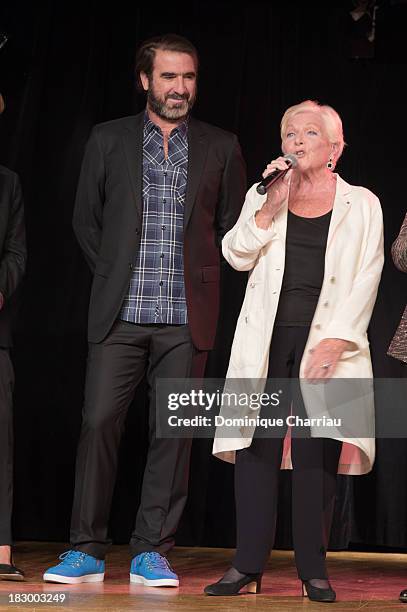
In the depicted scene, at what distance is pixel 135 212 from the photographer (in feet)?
12.9

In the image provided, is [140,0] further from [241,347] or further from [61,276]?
[241,347]

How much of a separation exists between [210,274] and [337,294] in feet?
2.19

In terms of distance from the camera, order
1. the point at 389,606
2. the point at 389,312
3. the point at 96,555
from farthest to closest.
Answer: the point at 389,312
the point at 96,555
the point at 389,606

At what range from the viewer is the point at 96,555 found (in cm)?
381

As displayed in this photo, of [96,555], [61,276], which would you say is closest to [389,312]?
[61,276]

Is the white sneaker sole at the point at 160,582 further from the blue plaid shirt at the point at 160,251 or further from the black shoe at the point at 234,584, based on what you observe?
the blue plaid shirt at the point at 160,251

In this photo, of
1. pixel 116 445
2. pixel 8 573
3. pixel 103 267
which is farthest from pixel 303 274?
pixel 8 573

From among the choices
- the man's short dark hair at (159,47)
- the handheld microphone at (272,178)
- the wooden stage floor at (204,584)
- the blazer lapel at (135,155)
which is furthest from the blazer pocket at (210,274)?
the wooden stage floor at (204,584)

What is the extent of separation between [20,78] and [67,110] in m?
0.28

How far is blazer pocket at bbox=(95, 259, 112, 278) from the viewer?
3949 millimetres

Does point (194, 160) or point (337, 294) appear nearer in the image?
point (337, 294)

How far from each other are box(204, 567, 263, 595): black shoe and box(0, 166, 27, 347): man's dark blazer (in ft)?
3.97

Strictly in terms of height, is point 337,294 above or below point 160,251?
below

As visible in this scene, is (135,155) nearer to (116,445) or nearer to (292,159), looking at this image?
(292,159)
